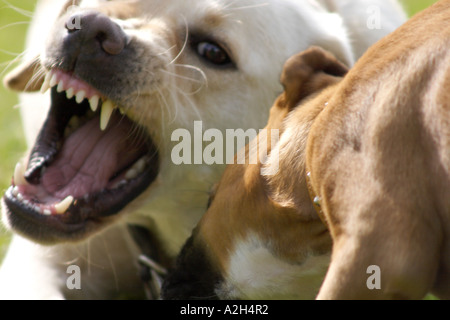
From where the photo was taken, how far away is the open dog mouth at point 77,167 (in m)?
2.71

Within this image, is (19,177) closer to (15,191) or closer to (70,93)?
(15,191)

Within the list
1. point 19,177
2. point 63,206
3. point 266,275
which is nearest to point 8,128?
point 19,177

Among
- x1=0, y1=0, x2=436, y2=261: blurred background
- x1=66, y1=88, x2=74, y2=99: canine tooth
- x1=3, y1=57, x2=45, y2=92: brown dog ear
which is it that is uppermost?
x1=66, y1=88, x2=74, y2=99: canine tooth

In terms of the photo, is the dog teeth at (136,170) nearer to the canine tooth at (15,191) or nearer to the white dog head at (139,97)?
the white dog head at (139,97)

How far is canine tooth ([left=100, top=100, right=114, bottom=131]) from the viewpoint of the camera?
8.97 ft

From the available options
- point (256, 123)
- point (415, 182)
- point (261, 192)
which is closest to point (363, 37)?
point (256, 123)

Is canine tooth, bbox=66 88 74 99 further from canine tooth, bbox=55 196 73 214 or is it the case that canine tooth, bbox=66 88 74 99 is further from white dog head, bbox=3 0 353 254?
canine tooth, bbox=55 196 73 214

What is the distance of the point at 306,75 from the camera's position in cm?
253

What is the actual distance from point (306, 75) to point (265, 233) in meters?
0.60

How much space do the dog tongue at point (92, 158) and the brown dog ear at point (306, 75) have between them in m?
0.68

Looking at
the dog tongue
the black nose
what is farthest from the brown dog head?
the black nose

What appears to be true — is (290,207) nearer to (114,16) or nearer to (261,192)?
(261,192)
